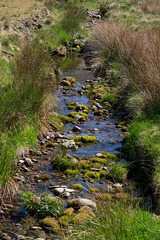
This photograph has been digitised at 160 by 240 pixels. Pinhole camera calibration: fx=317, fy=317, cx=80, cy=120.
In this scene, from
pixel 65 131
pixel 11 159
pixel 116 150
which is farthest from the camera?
pixel 65 131

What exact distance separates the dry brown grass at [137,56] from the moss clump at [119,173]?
170 cm

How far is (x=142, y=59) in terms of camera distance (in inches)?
299

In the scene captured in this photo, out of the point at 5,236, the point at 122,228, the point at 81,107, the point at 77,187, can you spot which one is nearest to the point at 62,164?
the point at 77,187

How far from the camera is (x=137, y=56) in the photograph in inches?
318

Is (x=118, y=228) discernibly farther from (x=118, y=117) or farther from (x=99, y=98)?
(x=99, y=98)

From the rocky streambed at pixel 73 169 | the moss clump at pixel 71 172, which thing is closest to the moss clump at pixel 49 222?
the rocky streambed at pixel 73 169

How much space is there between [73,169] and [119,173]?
0.77m

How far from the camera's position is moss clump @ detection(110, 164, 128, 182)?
4.97 m

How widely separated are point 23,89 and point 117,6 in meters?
19.9

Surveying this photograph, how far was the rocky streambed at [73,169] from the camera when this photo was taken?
3749 millimetres

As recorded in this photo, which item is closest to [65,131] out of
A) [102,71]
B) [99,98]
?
[99,98]

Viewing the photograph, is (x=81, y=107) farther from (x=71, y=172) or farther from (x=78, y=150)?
(x=71, y=172)

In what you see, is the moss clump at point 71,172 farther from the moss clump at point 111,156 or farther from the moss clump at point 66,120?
the moss clump at point 66,120

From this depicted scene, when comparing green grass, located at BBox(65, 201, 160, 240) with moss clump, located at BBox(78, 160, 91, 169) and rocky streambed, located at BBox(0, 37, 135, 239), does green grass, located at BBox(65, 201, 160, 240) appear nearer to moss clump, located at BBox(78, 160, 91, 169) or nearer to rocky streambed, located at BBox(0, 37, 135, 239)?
rocky streambed, located at BBox(0, 37, 135, 239)
